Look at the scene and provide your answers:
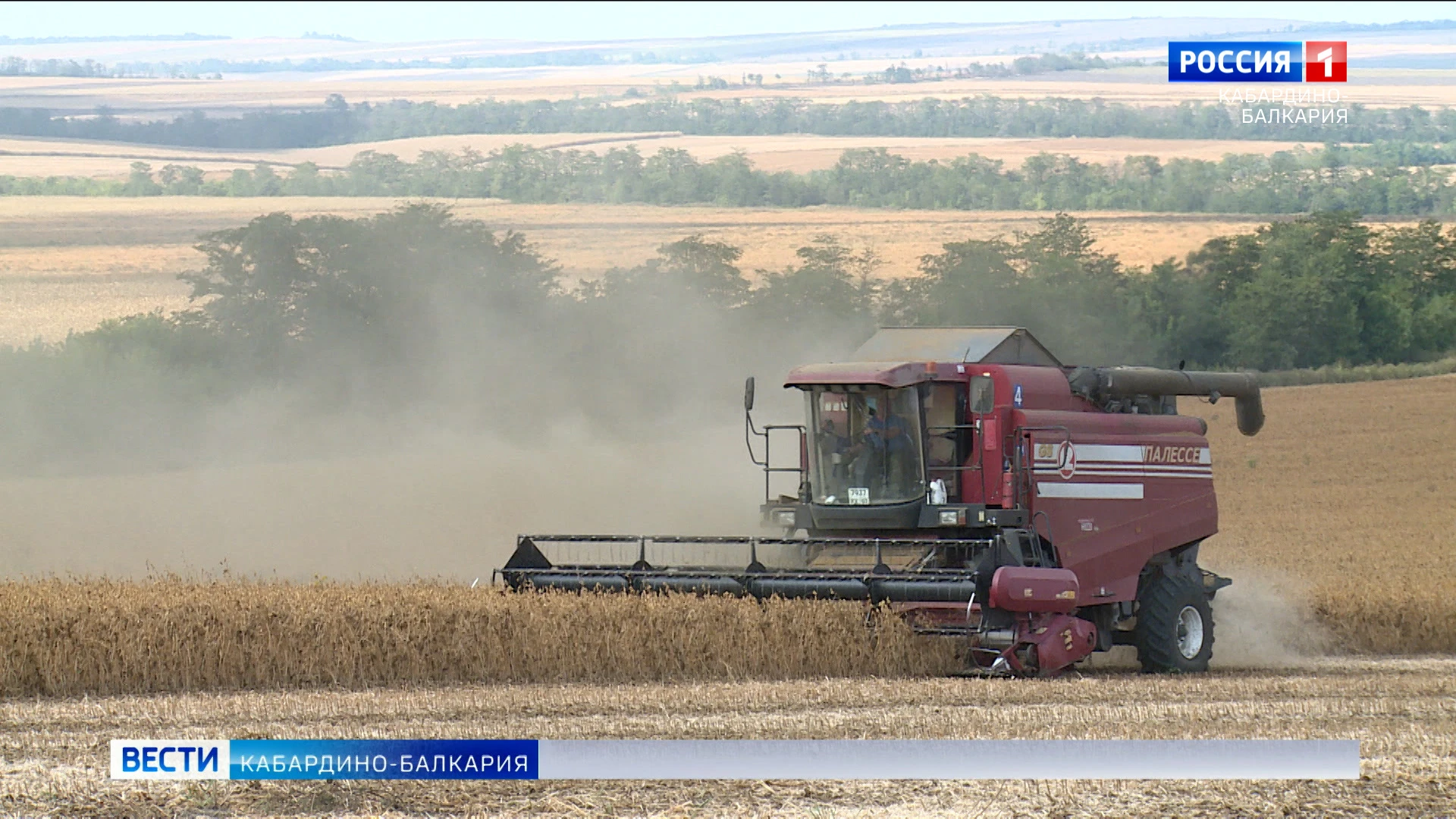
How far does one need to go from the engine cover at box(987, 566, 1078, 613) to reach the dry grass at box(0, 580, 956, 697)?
71 cm

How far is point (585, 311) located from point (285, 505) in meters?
8.60

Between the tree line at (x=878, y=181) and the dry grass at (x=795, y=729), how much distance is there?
26749 mm

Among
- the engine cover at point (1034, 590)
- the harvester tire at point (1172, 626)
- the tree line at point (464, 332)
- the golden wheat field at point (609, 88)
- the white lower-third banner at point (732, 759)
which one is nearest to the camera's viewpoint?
the white lower-third banner at point (732, 759)

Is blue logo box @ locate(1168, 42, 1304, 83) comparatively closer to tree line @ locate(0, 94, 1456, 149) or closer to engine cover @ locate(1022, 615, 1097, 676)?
engine cover @ locate(1022, 615, 1097, 676)

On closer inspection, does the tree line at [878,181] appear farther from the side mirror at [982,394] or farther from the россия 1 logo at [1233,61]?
the side mirror at [982,394]

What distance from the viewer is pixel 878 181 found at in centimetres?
4566

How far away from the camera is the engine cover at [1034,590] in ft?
41.8

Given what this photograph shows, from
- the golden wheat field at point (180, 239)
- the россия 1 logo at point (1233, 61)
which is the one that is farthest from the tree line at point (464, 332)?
the россия 1 logo at point (1233, 61)

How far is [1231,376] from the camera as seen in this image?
675 inches

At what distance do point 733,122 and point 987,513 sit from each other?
3282 centimetres

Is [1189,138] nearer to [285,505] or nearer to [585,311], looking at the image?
[585,311]

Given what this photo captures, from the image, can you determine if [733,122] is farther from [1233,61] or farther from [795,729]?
[795,729]

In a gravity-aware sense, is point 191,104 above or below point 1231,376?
above

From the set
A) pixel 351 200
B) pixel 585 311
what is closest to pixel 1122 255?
pixel 585 311
